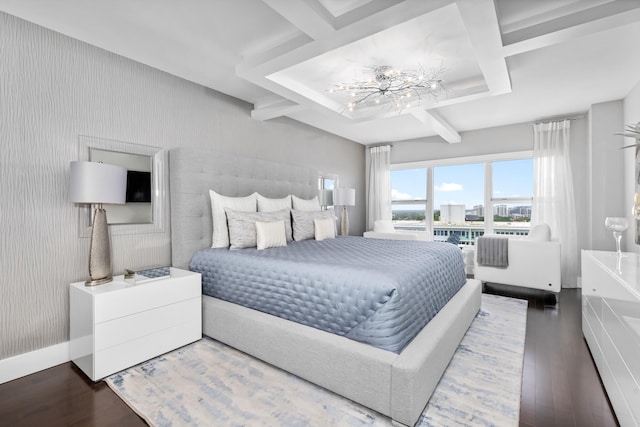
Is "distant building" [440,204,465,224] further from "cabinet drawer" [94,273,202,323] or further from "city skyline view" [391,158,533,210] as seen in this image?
"cabinet drawer" [94,273,202,323]

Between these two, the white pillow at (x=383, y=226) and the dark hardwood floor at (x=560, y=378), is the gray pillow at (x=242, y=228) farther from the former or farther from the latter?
the white pillow at (x=383, y=226)

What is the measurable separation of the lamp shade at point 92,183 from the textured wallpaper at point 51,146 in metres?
0.31

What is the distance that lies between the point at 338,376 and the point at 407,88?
2.80 m

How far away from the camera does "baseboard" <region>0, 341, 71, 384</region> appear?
2.03m

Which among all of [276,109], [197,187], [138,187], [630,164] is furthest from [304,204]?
[630,164]

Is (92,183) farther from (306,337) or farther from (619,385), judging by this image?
(619,385)

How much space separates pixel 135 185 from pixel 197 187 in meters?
0.54

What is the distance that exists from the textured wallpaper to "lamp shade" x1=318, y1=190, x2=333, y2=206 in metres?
2.73

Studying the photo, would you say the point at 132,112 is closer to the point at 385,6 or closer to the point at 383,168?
the point at 385,6

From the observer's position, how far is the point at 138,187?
9.18 feet

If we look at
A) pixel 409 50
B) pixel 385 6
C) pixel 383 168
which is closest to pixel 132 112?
pixel 385 6

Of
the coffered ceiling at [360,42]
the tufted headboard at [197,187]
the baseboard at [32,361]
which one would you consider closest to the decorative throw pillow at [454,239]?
the coffered ceiling at [360,42]

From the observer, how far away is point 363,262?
2.20 metres

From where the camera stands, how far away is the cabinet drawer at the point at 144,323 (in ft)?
6.59
